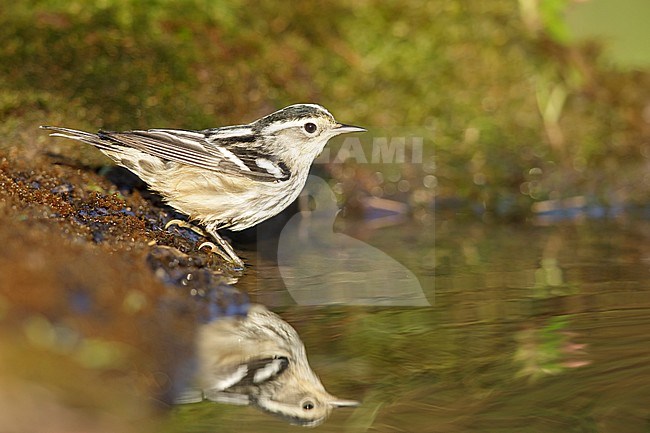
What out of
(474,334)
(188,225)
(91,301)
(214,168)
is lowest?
(474,334)

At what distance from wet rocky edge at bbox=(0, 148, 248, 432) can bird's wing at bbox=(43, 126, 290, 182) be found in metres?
0.42

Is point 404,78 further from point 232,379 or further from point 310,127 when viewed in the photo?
point 232,379

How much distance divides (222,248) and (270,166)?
2.29ft

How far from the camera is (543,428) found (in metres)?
4.07

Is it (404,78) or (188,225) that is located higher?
(404,78)

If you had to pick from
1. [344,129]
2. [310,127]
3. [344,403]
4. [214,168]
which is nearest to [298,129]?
[310,127]

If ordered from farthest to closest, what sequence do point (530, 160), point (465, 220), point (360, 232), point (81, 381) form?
1. point (530, 160)
2. point (465, 220)
3. point (360, 232)
4. point (81, 381)

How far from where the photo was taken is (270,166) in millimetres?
7086

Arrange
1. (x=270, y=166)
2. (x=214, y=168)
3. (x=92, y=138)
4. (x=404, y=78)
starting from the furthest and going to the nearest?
(x=404, y=78)
(x=270, y=166)
(x=214, y=168)
(x=92, y=138)

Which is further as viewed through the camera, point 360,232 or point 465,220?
point 465,220

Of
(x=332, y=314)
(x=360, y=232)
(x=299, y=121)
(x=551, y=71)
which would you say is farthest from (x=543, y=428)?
(x=551, y=71)

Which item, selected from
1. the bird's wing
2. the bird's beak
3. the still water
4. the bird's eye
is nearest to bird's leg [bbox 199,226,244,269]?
the still water

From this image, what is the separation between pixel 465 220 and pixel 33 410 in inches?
229

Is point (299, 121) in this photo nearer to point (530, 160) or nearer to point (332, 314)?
point (332, 314)
